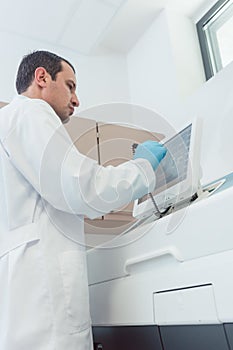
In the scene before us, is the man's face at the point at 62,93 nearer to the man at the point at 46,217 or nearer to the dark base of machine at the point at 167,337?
the man at the point at 46,217

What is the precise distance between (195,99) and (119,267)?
117cm

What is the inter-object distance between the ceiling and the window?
0.07 m

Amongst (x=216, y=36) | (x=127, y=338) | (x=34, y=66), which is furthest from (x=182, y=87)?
(x=127, y=338)

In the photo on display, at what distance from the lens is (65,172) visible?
0.75 metres

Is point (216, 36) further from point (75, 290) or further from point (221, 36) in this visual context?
point (75, 290)

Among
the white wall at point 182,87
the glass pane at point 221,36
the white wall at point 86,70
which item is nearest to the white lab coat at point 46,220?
the white wall at point 182,87

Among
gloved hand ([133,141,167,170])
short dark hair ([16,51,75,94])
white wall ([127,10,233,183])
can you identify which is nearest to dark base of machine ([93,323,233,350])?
gloved hand ([133,141,167,170])

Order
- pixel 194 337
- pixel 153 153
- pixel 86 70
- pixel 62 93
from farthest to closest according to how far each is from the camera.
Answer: pixel 86 70 → pixel 62 93 → pixel 153 153 → pixel 194 337

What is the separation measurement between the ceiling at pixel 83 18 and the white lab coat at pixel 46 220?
1.32 meters

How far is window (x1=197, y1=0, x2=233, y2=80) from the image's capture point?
198 cm

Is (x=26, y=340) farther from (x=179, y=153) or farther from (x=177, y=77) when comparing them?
(x=177, y=77)

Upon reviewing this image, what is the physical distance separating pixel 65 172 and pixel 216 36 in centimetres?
171

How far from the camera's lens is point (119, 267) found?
2.66 feet

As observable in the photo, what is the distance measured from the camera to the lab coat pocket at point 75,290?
75cm
